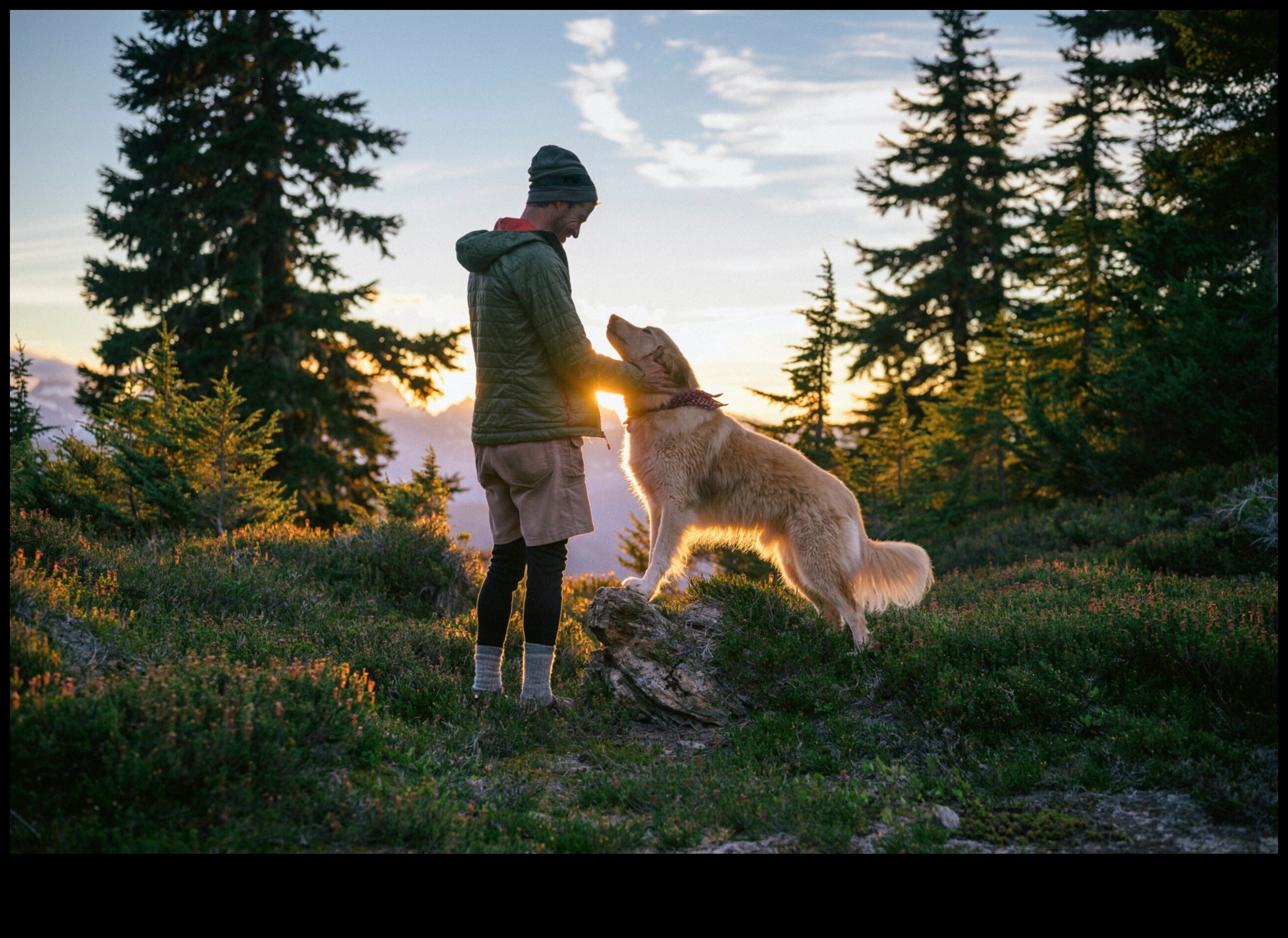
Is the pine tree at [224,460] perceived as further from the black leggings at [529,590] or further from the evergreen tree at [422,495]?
the black leggings at [529,590]

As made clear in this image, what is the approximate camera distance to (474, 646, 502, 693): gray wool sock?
14.3 ft

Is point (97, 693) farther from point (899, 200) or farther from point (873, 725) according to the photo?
point (899, 200)

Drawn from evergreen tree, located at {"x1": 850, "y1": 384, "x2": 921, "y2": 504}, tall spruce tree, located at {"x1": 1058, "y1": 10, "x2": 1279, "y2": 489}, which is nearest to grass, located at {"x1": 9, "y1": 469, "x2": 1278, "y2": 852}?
tall spruce tree, located at {"x1": 1058, "y1": 10, "x2": 1279, "y2": 489}

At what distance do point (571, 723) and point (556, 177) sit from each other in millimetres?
3119

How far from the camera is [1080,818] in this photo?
10.6ft

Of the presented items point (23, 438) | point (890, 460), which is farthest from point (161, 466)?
point (890, 460)

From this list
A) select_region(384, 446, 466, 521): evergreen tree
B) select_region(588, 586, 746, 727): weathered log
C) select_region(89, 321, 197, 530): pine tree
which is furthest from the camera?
select_region(384, 446, 466, 521): evergreen tree

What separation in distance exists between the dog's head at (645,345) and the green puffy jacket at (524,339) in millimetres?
1064

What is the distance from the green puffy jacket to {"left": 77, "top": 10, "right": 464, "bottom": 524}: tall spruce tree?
15692mm

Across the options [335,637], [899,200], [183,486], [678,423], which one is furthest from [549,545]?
[899,200]

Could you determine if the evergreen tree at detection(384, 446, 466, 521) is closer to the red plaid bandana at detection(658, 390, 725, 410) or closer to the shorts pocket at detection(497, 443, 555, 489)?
the red plaid bandana at detection(658, 390, 725, 410)

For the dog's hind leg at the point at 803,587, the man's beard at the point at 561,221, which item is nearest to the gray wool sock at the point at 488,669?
the dog's hind leg at the point at 803,587

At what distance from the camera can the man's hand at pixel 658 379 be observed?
514cm

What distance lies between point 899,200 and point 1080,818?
2610 centimetres
